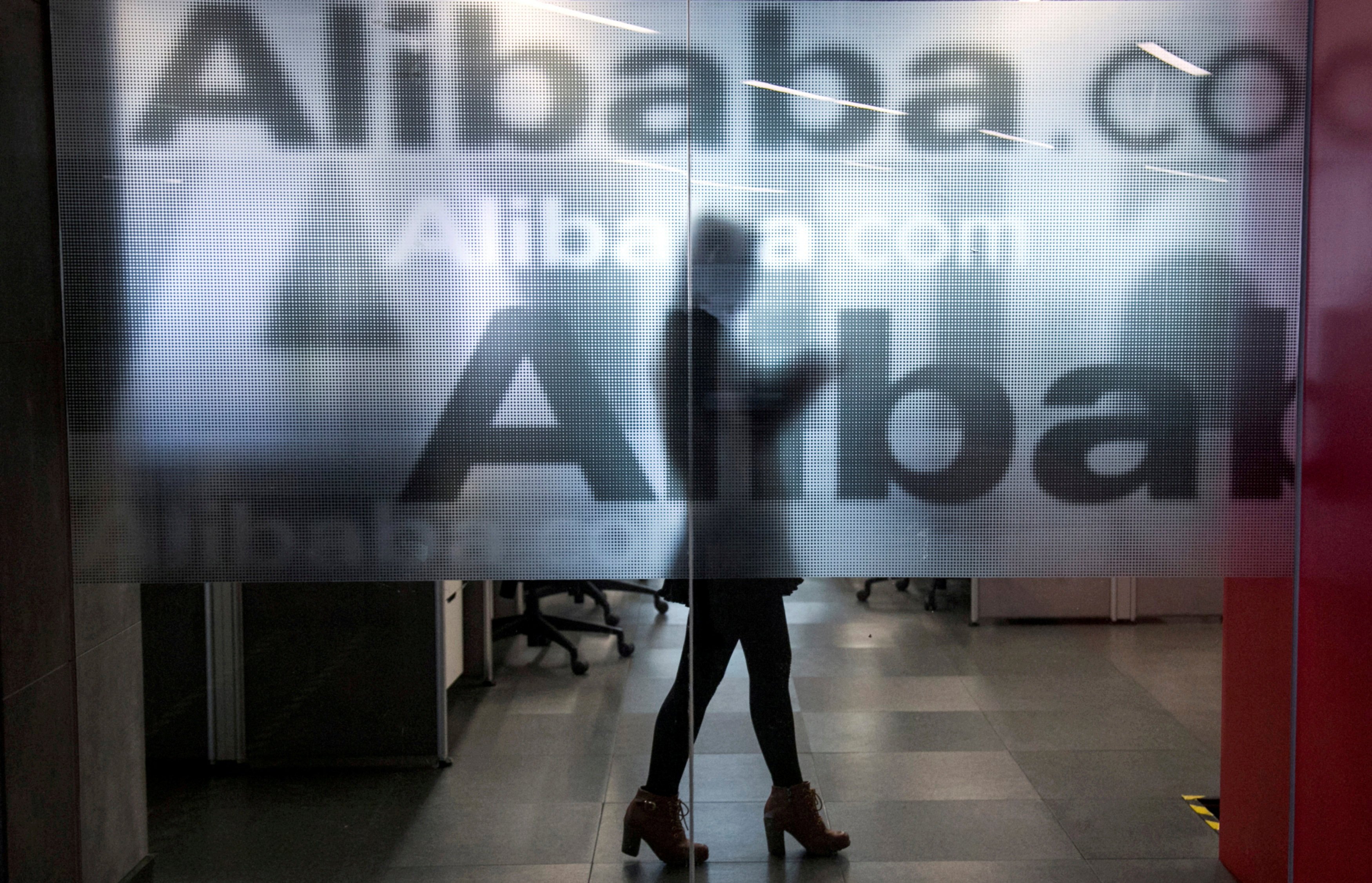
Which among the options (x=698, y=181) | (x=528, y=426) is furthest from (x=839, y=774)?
(x=698, y=181)

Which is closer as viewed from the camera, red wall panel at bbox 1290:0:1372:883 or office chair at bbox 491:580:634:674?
red wall panel at bbox 1290:0:1372:883

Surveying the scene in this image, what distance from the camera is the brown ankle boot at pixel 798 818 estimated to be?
2.48m

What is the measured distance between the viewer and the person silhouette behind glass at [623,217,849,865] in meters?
2.41

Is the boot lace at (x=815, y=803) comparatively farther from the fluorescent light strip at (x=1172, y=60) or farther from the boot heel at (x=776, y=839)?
→ the fluorescent light strip at (x=1172, y=60)

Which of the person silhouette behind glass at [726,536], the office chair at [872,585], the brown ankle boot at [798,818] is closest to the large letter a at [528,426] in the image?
the person silhouette behind glass at [726,536]

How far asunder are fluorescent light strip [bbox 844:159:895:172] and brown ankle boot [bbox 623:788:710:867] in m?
1.55

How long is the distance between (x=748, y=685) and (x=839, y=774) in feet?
1.00

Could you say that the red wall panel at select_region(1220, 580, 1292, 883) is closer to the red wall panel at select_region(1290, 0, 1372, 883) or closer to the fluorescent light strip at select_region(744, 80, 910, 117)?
the red wall panel at select_region(1290, 0, 1372, 883)

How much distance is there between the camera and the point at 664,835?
8.17ft

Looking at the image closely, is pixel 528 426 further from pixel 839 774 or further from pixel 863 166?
pixel 839 774

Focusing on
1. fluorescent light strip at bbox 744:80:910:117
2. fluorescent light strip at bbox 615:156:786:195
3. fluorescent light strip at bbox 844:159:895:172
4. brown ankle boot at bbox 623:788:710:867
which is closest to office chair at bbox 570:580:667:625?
brown ankle boot at bbox 623:788:710:867

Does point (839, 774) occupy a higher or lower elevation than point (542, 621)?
lower

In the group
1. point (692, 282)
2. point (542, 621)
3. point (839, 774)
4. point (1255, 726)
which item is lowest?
point (839, 774)

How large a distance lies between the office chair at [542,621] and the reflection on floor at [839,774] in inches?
1.2
